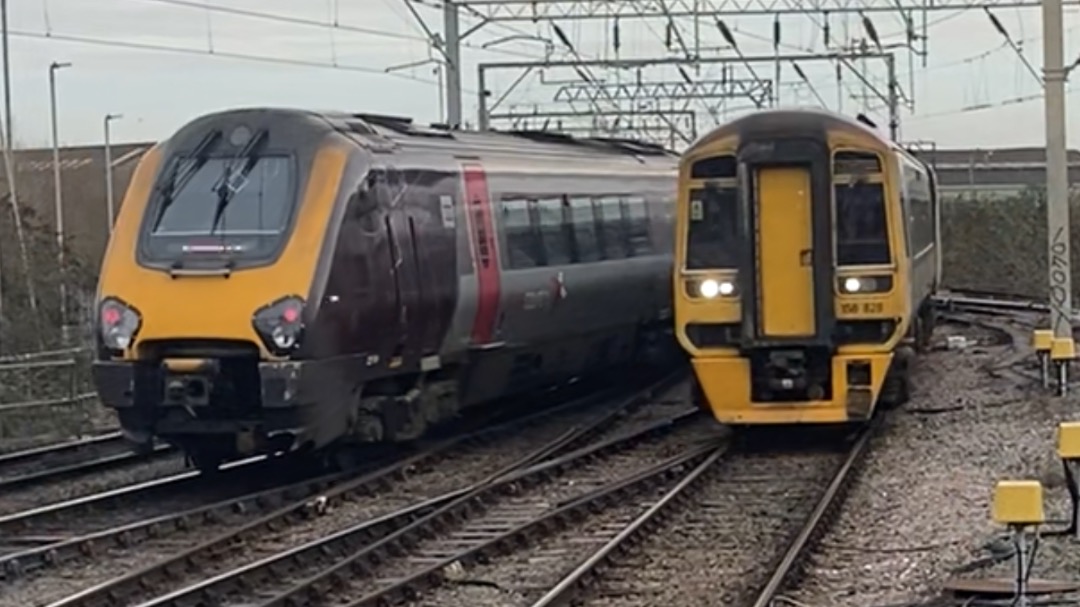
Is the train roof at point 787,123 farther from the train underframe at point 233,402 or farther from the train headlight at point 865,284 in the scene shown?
the train underframe at point 233,402

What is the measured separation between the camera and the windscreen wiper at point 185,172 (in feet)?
50.5

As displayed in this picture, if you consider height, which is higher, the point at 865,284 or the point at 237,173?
the point at 237,173

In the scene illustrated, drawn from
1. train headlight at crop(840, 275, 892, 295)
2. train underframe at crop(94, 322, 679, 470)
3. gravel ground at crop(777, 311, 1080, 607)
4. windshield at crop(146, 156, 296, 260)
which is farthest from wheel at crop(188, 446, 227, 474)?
train headlight at crop(840, 275, 892, 295)

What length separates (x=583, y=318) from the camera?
2108 cm

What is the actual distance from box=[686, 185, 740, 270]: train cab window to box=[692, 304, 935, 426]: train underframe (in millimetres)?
865

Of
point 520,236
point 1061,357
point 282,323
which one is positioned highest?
point 520,236

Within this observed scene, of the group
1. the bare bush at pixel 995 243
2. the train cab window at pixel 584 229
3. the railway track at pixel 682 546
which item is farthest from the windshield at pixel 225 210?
the bare bush at pixel 995 243

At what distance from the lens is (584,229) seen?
2131 cm

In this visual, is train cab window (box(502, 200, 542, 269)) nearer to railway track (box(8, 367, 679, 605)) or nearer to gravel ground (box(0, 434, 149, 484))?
railway track (box(8, 367, 679, 605))

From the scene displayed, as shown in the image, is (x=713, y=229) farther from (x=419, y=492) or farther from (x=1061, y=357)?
(x=1061, y=357)

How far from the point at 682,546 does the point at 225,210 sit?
4.76m

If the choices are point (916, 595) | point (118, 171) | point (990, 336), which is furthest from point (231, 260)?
point (118, 171)

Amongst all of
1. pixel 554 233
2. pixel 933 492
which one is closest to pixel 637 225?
pixel 554 233

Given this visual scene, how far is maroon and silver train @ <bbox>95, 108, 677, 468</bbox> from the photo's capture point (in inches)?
577
